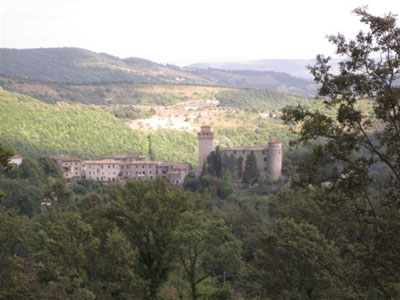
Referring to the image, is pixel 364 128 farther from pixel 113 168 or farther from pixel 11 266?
pixel 113 168

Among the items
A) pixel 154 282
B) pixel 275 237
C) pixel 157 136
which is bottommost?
pixel 157 136

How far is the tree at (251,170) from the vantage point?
5567 centimetres

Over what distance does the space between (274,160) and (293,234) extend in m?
39.1

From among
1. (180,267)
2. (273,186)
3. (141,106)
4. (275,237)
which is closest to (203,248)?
(180,267)

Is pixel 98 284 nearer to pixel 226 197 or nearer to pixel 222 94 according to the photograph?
pixel 226 197

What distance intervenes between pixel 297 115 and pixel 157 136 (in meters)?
73.7

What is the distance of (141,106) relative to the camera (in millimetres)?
106625

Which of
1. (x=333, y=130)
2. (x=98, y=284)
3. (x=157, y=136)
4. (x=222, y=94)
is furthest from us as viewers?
(x=222, y=94)

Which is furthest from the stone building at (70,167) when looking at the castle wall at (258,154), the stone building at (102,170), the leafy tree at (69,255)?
the leafy tree at (69,255)

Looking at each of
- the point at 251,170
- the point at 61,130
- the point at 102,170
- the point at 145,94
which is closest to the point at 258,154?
the point at 251,170

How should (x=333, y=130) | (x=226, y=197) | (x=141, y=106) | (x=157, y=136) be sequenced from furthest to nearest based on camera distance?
(x=141, y=106)
(x=157, y=136)
(x=226, y=197)
(x=333, y=130)

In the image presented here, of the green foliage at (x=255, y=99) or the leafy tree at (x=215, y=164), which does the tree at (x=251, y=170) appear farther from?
the green foliage at (x=255, y=99)

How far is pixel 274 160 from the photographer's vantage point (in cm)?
5678

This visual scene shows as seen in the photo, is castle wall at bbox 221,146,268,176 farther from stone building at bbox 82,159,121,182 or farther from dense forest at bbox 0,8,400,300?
dense forest at bbox 0,8,400,300
